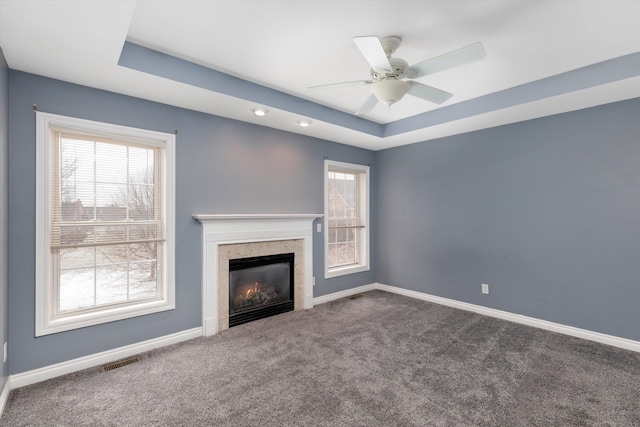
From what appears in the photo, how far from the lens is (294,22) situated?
82.9 inches

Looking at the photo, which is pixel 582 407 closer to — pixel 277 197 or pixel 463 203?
pixel 463 203

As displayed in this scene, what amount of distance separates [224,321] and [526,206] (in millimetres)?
3829

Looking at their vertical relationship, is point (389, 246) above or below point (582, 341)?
above

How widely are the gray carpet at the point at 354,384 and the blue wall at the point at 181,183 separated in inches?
11.0

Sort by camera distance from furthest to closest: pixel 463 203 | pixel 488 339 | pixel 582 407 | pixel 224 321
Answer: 1. pixel 463 203
2. pixel 224 321
3. pixel 488 339
4. pixel 582 407

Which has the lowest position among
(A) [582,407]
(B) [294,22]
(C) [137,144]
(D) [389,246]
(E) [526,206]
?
(A) [582,407]

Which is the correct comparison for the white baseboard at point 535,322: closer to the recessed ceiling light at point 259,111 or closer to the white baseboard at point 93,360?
the white baseboard at point 93,360

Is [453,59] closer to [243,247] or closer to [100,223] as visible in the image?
[243,247]

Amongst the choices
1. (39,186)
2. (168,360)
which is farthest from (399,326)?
(39,186)

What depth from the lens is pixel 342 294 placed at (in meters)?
4.71

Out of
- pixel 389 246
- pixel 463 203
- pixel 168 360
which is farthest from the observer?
pixel 389 246

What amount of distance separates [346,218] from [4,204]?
155 inches

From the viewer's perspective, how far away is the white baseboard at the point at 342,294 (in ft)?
14.4

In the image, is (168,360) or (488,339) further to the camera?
(488,339)
